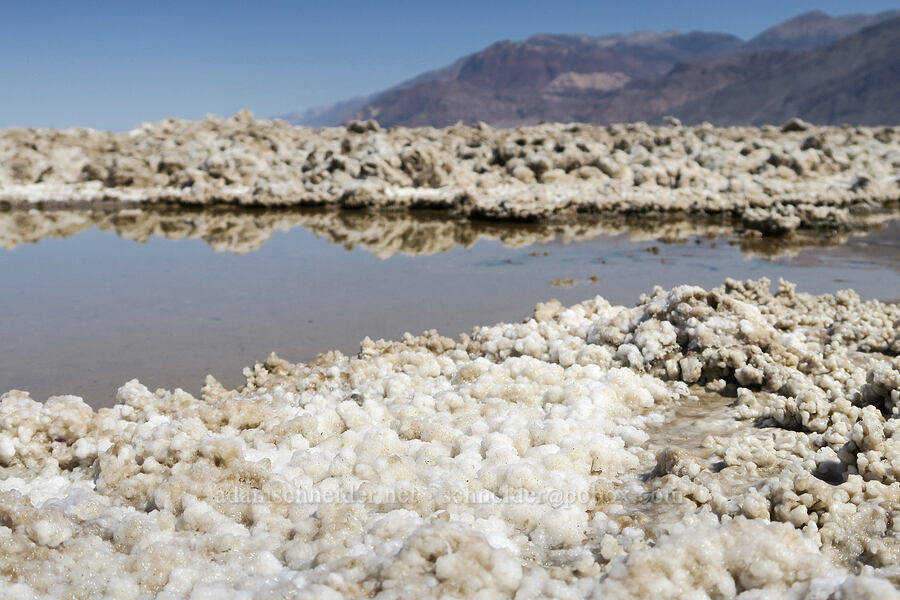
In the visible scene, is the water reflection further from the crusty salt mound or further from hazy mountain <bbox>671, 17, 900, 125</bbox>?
hazy mountain <bbox>671, 17, 900, 125</bbox>

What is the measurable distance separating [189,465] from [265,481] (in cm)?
44

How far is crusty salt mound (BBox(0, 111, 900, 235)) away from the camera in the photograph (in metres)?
15.1

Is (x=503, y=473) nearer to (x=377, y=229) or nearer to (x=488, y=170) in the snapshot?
(x=377, y=229)

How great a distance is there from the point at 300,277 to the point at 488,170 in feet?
32.9

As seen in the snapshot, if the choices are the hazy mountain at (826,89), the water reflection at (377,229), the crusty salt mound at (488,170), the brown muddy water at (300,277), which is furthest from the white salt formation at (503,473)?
the hazy mountain at (826,89)

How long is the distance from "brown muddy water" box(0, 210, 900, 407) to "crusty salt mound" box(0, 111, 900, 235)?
135 cm

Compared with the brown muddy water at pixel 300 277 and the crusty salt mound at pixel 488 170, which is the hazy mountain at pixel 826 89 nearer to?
the crusty salt mound at pixel 488 170

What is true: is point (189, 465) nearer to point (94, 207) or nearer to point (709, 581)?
point (709, 581)

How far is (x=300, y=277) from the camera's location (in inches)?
374

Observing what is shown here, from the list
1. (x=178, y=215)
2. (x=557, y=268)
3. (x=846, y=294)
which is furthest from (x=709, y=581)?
(x=178, y=215)

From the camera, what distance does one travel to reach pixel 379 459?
3574 mm

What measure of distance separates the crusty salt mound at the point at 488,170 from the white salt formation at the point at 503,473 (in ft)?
28.3

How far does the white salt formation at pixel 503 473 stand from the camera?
98.0 inches

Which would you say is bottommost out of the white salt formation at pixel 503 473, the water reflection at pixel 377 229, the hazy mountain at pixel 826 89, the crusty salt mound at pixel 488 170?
the white salt formation at pixel 503 473
